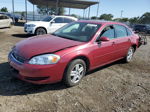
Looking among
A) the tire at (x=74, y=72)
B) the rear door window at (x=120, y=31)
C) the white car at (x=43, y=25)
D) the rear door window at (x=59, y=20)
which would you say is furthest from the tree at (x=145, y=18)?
the tire at (x=74, y=72)

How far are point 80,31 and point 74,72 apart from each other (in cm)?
138

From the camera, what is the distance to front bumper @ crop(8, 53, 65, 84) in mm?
2963

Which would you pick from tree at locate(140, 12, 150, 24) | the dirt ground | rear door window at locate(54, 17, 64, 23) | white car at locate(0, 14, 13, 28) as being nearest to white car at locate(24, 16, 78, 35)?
rear door window at locate(54, 17, 64, 23)

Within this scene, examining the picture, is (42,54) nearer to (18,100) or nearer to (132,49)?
(18,100)

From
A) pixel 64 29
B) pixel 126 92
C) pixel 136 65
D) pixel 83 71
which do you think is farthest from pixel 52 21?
pixel 126 92

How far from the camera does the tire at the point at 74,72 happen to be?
332cm

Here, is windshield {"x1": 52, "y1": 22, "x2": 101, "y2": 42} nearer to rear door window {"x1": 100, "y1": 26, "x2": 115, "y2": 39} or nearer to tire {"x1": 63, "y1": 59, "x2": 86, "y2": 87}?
rear door window {"x1": 100, "y1": 26, "x2": 115, "y2": 39}

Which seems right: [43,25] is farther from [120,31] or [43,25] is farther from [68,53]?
[68,53]

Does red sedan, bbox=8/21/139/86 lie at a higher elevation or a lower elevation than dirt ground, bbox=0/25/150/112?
higher

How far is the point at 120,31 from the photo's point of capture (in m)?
5.01

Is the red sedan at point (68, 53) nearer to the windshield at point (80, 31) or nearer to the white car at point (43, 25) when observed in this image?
the windshield at point (80, 31)

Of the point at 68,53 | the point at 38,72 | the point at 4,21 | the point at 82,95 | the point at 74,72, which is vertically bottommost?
the point at 82,95

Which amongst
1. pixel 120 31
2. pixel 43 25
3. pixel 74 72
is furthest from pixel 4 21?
pixel 74 72

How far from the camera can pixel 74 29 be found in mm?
4539
